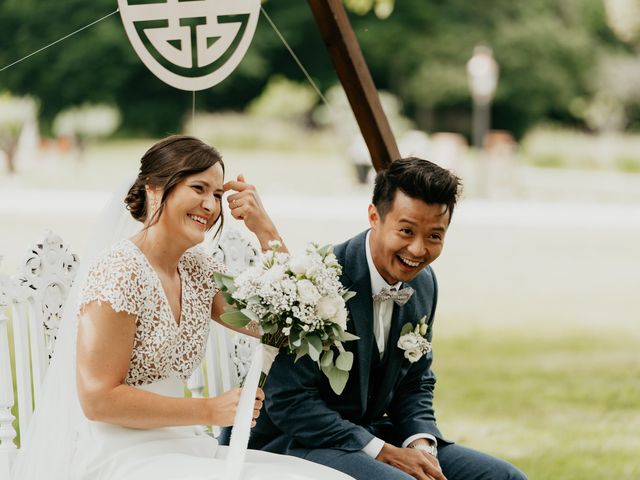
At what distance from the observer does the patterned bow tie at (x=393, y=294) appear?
3598 mm

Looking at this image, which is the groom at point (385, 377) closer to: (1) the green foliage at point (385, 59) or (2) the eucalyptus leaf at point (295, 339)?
(2) the eucalyptus leaf at point (295, 339)

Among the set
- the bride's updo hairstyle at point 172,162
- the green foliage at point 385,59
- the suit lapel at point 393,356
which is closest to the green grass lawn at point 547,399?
the suit lapel at point 393,356

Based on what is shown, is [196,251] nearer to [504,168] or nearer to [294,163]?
[504,168]

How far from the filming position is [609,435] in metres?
7.09

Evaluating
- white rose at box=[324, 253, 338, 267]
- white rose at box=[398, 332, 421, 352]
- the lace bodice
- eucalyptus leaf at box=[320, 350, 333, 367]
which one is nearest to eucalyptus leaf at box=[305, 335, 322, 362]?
eucalyptus leaf at box=[320, 350, 333, 367]

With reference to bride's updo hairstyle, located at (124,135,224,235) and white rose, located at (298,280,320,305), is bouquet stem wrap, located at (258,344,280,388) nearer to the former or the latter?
white rose, located at (298,280,320,305)

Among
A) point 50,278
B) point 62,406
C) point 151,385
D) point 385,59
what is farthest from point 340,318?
point 385,59

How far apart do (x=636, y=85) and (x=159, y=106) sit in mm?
14643

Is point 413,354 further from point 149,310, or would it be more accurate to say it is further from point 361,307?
point 149,310

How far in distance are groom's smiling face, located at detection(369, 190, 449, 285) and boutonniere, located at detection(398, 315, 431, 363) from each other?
7.2 inches

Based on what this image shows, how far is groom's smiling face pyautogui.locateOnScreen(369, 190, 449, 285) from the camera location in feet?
11.3

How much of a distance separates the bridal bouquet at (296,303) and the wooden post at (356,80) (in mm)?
1299

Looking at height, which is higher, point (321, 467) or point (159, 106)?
point (159, 106)

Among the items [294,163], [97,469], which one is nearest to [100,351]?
[97,469]
